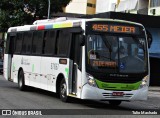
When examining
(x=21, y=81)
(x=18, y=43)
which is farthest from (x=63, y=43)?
(x=18, y=43)

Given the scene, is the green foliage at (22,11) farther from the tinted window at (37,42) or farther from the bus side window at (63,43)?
the bus side window at (63,43)

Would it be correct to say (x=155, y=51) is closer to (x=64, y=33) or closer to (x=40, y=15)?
(x=40, y=15)

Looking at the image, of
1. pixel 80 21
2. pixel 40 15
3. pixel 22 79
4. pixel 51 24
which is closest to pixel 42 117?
pixel 80 21

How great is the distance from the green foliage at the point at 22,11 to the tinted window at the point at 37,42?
79.1 ft

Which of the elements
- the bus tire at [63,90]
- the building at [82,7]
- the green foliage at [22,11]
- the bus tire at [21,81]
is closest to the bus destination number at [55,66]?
the bus tire at [63,90]

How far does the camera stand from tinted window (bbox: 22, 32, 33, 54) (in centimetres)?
2005

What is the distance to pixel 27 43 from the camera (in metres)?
20.3

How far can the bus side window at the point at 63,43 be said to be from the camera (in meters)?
15.9

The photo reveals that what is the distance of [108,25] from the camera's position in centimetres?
1514

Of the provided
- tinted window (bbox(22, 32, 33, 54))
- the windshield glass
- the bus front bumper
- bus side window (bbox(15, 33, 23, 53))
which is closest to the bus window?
tinted window (bbox(22, 32, 33, 54))

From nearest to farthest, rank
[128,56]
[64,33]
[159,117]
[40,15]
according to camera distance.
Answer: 1. [159,117]
2. [128,56]
3. [64,33]
4. [40,15]

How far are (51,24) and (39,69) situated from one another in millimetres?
2135

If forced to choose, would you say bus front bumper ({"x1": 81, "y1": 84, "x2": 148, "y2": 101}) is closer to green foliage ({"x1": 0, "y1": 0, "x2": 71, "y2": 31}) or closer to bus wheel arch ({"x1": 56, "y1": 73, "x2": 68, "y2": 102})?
bus wheel arch ({"x1": 56, "y1": 73, "x2": 68, "y2": 102})

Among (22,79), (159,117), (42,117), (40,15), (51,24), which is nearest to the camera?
(42,117)
